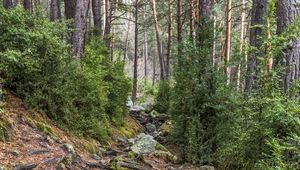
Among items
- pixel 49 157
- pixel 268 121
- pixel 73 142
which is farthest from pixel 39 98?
pixel 268 121

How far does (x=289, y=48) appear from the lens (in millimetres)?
5348

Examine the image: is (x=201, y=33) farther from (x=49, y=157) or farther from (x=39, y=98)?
(x=49, y=157)

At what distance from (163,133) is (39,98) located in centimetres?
517

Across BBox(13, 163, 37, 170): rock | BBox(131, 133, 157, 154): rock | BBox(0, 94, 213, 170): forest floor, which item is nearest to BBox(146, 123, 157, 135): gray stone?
BBox(131, 133, 157, 154): rock

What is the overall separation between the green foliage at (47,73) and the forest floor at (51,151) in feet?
0.87

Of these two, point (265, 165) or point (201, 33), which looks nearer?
point (265, 165)

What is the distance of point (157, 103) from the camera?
16516mm

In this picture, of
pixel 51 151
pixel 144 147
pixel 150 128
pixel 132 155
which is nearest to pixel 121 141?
pixel 144 147

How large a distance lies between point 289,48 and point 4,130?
4393mm

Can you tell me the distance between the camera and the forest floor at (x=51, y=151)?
5.30 meters

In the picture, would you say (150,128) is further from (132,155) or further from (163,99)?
(132,155)

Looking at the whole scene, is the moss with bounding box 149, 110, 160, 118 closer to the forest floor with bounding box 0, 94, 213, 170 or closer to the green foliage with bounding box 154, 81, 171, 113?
the green foliage with bounding box 154, 81, 171, 113

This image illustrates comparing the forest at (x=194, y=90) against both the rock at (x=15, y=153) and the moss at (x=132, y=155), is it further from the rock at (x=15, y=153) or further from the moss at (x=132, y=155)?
the rock at (x=15, y=153)

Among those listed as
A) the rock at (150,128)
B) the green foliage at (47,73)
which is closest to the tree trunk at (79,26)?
the green foliage at (47,73)
